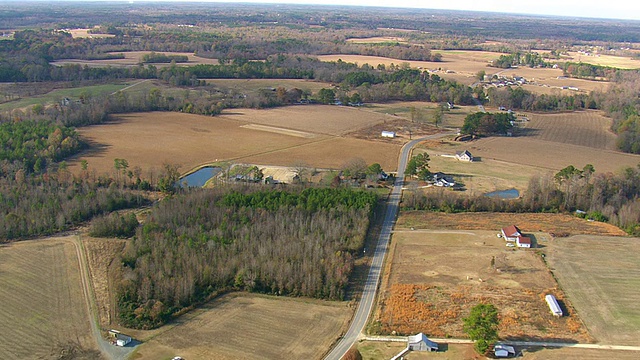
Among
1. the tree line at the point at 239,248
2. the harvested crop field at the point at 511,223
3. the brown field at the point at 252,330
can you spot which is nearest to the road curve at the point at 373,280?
the brown field at the point at 252,330

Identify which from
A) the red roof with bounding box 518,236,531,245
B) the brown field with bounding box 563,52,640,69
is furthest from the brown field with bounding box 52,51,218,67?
the brown field with bounding box 563,52,640,69

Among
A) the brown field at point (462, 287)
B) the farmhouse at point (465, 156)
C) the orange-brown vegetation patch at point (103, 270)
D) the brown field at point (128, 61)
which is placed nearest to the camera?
the brown field at point (462, 287)

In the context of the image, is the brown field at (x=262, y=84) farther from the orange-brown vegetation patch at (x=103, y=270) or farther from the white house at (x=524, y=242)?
the white house at (x=524, y=242)

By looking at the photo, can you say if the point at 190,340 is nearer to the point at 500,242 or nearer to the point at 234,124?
the point at 500,242

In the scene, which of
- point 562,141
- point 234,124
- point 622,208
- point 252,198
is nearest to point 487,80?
point 562,141

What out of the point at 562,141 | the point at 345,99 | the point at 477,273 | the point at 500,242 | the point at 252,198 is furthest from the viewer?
the point at 345,99

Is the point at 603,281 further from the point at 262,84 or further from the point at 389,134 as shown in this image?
the point at 262,84

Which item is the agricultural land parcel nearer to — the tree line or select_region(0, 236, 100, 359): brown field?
the tree line
